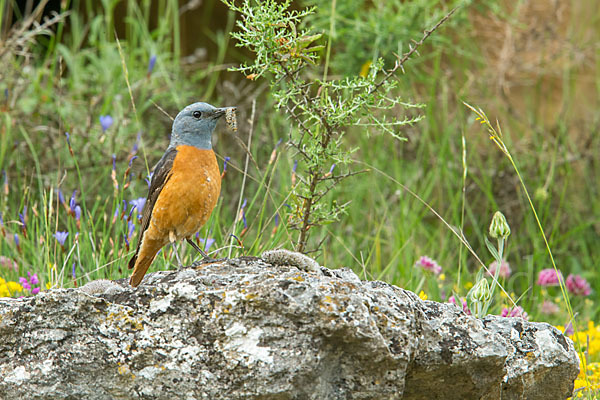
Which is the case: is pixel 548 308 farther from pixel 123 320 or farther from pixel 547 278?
pixel 123 320

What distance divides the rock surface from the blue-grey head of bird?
832 millimetres

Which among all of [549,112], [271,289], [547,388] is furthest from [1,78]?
[549,112]

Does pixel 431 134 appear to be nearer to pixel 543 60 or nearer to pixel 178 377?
pixel 543 60

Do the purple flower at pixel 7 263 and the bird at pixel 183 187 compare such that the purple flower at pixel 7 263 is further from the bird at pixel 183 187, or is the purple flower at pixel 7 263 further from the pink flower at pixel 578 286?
the pink flower at pixel 578 286

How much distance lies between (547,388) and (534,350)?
18cm

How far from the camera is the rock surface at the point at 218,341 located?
1.95m

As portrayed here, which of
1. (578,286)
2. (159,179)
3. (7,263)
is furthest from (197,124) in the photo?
(578,286)

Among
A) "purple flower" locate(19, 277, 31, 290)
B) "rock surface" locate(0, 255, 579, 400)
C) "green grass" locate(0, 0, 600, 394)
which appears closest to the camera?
"rock surface" locate(0, 255, 579, 400)

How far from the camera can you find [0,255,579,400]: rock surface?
6.39ft

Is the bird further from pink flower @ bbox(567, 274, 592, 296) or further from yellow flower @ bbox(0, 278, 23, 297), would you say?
pink flower @ bbox(567, 274, 592, 296)

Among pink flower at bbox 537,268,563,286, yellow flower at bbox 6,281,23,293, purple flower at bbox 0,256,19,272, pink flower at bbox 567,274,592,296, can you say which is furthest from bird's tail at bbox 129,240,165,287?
pink flower at bbox 567,274,592,296

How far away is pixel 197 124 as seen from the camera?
2.84 metres

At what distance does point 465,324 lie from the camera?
7.37 ft

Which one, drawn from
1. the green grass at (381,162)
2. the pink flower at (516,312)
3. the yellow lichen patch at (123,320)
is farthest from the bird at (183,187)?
the green grass at (381,162)
